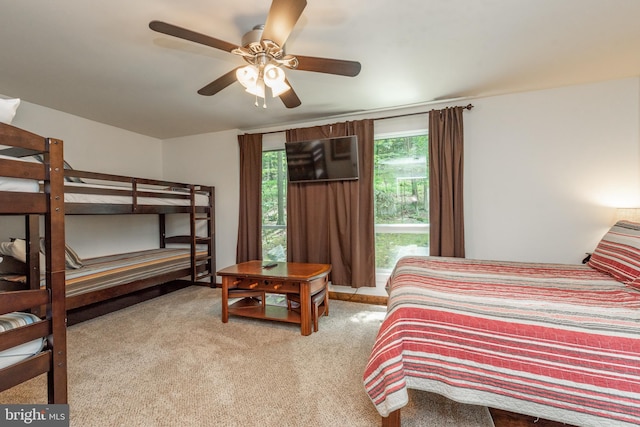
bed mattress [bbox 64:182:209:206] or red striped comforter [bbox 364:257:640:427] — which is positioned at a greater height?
bed mattress [bbox 64:182:209:206]

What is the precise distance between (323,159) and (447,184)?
1.45 m

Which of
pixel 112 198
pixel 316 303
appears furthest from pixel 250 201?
pixel 316 303

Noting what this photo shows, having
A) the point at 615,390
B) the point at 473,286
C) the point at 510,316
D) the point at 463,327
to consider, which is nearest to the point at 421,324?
the point at 463,327

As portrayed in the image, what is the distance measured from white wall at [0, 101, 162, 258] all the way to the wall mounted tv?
2473 mm

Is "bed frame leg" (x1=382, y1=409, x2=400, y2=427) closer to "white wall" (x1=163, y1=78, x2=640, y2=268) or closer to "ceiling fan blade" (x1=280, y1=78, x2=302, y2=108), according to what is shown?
"ceiling fan blade" (x1=280, y1=78, x2=302, y2=108)

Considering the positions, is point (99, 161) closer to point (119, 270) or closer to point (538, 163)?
point (119, 270)

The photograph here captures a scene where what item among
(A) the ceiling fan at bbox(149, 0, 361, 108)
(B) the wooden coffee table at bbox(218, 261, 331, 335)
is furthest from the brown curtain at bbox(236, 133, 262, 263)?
(A) the ceiling fan at bbox(149, 0, 361, 108)

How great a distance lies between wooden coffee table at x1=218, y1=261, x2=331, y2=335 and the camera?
245 centimetres

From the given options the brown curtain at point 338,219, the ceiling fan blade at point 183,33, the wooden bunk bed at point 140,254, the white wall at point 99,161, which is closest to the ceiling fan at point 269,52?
the ceiling fan blade at point 183,33

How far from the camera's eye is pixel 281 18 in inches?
51.7

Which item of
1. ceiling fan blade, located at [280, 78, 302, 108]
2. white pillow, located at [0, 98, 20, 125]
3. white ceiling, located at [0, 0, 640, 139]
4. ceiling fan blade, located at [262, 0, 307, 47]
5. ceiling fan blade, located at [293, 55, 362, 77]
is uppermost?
white ceiling, located at [0, 0, 640, 139]

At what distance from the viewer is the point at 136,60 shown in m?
2.18

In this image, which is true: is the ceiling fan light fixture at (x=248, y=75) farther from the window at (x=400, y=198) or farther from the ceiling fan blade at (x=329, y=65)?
the window at (x=400, y=198)

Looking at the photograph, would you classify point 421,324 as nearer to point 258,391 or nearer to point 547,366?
point 547,366
